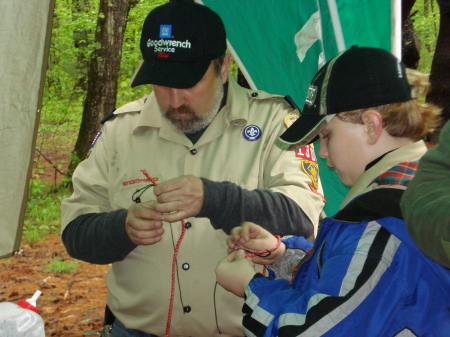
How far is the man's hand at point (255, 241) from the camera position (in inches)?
80.8

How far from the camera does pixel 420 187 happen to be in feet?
3.78

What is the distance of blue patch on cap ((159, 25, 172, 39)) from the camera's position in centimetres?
250

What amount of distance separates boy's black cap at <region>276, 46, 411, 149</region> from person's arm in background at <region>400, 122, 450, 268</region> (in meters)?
0.52

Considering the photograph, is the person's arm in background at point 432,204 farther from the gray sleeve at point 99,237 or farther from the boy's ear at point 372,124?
the gray sleeve at point 99,237

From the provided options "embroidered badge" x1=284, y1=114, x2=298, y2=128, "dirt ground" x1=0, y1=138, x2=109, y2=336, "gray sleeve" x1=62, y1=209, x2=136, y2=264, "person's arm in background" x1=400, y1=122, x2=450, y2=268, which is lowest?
"dirt ground" x1=0, y1=138, x2=109, y2=336

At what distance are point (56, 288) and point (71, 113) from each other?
6.90 metres

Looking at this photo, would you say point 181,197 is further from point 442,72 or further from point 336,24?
point 442,72

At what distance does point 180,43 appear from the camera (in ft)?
8.24

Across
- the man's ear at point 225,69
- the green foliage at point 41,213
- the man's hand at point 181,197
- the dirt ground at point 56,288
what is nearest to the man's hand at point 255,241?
the man's hand at point 181,197

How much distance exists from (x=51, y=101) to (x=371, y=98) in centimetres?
1123

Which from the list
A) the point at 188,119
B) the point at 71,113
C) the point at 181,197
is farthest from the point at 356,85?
the point at 71,113

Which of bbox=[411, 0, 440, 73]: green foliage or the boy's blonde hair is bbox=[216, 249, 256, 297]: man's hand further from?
bbox=[411, 0, 440, 73]: green foliage

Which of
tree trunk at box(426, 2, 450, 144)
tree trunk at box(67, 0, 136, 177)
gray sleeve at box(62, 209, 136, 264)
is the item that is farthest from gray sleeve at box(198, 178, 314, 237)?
tree trunk at box(67, 0, 136, 177)

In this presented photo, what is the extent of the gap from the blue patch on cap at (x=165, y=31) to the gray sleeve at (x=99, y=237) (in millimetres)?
762
